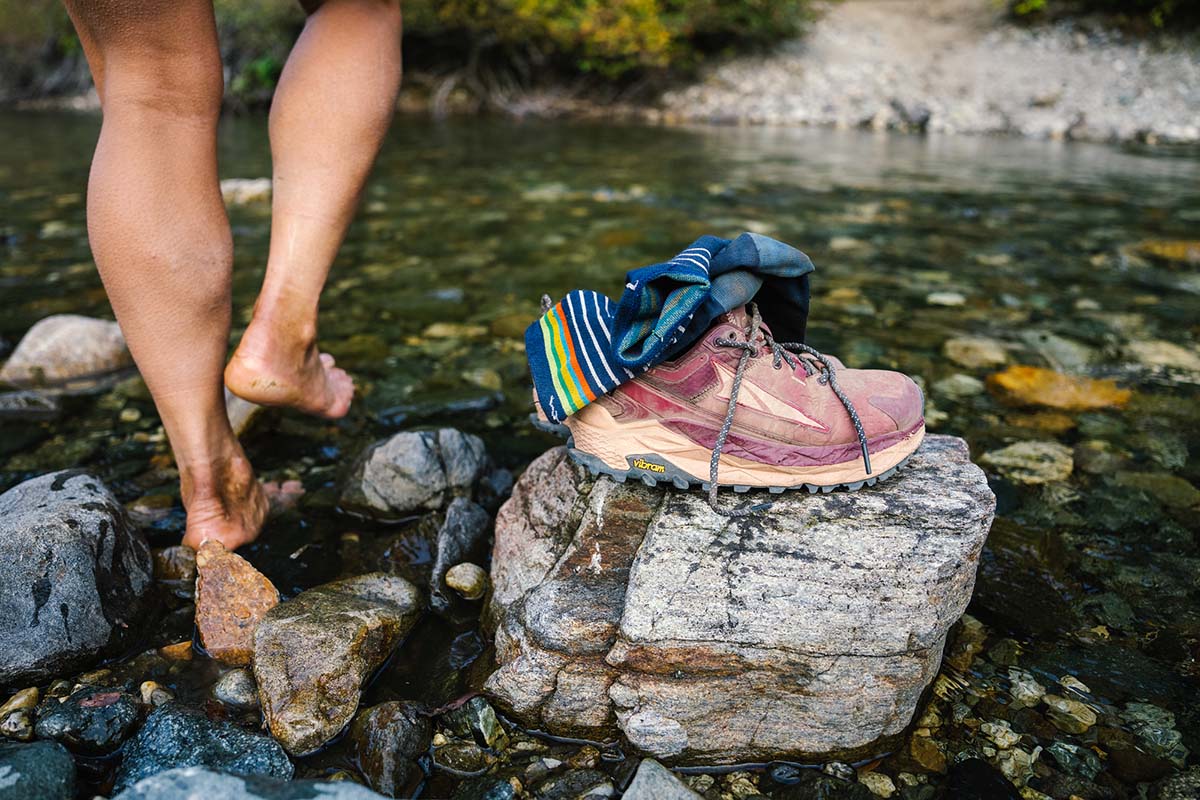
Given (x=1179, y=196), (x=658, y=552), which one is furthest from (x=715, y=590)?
(x=1179, y=196)

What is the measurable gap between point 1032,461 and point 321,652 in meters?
2.37

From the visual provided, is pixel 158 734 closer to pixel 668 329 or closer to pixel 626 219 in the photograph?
pixel 668 329

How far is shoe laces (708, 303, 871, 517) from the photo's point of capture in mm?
1949

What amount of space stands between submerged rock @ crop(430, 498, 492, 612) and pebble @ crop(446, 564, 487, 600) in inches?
0.7

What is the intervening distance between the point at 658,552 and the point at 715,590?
150 mm

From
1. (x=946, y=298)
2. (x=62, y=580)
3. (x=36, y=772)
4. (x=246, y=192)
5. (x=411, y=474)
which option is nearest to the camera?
(x=36, y=772)

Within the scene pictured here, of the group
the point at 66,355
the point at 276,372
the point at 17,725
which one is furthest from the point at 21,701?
the point at 66,355

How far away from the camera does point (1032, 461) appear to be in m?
2.83

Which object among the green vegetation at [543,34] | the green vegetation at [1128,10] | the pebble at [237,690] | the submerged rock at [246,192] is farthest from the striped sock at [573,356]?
the green vegetation at [1128,10]

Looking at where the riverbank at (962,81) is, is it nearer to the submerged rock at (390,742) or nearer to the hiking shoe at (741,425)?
the hiking shoe at (741,425)

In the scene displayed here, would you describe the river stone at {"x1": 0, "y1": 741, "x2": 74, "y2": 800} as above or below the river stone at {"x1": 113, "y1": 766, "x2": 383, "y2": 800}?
below

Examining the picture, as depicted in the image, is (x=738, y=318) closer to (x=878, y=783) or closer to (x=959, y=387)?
(x=878, y=783)

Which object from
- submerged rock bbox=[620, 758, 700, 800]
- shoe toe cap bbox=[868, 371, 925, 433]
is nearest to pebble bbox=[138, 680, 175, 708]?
submerged rock bbox=[620, 758, 700, 800]

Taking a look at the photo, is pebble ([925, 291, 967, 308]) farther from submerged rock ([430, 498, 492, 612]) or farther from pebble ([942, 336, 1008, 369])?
submerged rock ([430, 498, 492, 612])
